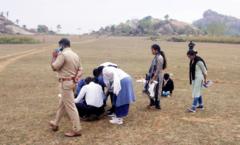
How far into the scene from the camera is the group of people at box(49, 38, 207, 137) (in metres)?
7.11

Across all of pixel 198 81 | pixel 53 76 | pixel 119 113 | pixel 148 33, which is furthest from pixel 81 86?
pixel 148 33

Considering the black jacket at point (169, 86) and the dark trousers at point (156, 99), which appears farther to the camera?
the black jacket at point (169, 86)

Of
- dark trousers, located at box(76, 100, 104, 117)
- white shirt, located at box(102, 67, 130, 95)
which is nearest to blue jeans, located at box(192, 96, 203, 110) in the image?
Answer: white shirt, located at box(102, 67, 130, 95)

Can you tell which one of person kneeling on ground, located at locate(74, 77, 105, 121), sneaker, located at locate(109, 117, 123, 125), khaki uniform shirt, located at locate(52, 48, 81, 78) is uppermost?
khaki uniform shirt, located at locate(52, 48, 81, 78)

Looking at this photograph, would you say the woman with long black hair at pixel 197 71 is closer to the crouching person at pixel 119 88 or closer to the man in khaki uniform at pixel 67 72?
the crouching person at pixel 119 88

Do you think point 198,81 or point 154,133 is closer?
point 154,133

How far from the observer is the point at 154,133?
7.70m

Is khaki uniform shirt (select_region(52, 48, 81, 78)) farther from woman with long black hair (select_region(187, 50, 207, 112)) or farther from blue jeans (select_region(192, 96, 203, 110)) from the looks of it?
blue jeans (select_region(192, 96, 203, 110))

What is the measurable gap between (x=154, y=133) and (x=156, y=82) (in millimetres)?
1955

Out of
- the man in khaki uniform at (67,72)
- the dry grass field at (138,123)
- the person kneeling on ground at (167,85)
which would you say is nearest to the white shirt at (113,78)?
the dry grass field at (138,123)

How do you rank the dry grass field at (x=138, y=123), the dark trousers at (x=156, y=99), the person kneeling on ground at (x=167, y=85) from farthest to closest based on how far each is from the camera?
the person kneeling on ground at (x=167, y=85) < the dark trousers at (x=156, y=99) < the dry grass field at (x=138, y=123)

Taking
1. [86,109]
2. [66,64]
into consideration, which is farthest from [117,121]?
[66,64]

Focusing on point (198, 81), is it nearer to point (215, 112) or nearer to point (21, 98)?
point (215, 112)

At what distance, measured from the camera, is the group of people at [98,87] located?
23.3 ft
